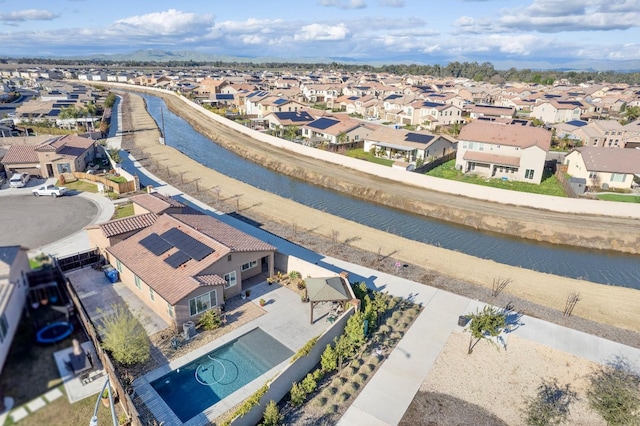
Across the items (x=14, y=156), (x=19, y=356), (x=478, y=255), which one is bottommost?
(x=478, y=255)

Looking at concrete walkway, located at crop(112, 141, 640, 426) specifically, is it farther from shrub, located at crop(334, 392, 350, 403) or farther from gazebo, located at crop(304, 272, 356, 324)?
gazebo, located at crop(304, 272, 356, 324)

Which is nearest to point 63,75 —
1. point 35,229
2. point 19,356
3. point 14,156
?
point 14,156

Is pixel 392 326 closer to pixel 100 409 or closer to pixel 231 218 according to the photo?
pixel 100 409

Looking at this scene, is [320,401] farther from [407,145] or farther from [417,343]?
[407,145]

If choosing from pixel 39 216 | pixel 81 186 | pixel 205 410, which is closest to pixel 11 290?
pixel 205 410

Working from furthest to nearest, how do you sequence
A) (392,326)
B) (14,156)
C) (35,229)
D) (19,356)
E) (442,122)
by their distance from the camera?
(442,122), (14,156), (35,229), (392,326), (19,356)

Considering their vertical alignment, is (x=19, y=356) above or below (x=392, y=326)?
above

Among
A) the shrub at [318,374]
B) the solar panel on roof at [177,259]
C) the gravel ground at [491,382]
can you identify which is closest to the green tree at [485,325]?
the gravel ground at [491,382]
